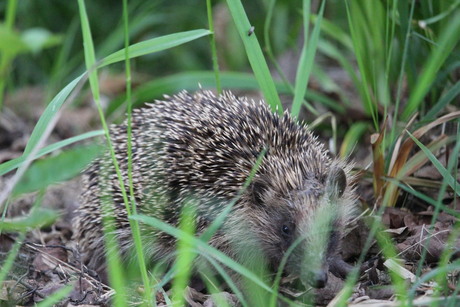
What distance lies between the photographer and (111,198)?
5191 mm

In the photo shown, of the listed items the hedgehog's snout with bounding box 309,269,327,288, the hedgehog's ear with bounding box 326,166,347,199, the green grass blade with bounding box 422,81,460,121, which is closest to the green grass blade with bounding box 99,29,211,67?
the hedgehog's ear with bounding box 326,166,347,199

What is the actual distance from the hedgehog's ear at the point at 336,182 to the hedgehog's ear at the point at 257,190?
0.45 meters

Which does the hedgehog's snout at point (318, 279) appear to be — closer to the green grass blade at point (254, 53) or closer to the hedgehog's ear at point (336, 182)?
the hedgehog's ear at point (336, 182)

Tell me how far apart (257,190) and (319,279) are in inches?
37.1

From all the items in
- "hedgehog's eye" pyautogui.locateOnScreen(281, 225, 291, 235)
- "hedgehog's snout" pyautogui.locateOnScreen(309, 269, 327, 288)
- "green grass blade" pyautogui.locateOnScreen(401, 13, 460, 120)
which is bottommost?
"hedgehog's snout" pyautogui.locateOnScreen(309, 269, 327, 288)

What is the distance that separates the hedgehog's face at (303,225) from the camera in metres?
4.32

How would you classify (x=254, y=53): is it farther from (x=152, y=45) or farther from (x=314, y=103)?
(x=314, y=103)

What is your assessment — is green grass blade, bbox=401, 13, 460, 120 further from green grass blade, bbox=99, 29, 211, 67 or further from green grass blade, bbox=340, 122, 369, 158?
green grass blade, bbox=99, 29, 211, 67

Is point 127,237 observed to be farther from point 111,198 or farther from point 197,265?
point 197,265

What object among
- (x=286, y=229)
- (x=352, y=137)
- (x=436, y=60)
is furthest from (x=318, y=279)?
(x=352, y=137)

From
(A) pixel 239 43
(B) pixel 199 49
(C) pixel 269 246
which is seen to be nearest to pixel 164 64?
(B) pixel 199 49

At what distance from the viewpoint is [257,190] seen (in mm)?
4871

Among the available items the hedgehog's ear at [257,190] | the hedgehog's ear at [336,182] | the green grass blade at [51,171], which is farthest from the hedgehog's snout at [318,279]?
the green grass blade at [51,171]

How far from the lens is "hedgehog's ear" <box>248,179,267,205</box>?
4840mm
